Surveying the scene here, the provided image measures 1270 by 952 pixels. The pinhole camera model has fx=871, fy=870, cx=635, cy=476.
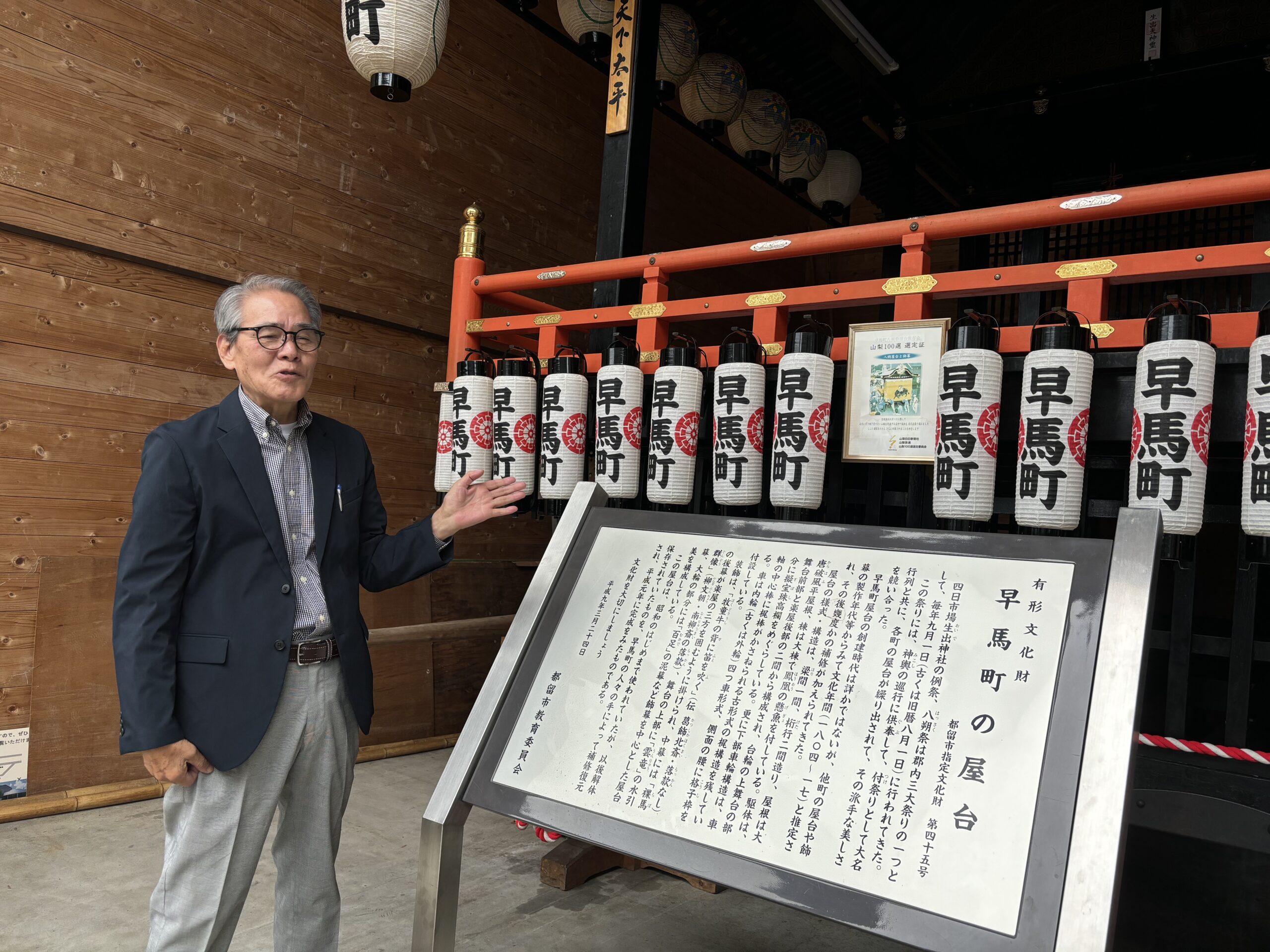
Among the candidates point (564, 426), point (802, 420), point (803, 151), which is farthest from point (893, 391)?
point (803, 151)

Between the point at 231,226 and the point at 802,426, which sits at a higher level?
the point at 231,226

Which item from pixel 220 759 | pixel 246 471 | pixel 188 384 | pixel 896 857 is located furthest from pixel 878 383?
pixel 188 384

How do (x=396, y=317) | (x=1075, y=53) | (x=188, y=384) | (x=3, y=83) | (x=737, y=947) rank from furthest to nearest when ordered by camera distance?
(x=1075, y=53)
(x=396, y=317)
(x=188, y=384)
(x=3, y=83)
(x=737, y=947)

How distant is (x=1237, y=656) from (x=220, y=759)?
2.48 metres

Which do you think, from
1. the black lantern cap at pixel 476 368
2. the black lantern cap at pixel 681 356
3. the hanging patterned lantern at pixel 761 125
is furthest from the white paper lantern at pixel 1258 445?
the hanging patterned lantern at pixel 761 125

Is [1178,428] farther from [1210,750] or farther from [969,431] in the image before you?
[1210,750]

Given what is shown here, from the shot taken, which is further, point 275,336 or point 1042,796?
point 275,336

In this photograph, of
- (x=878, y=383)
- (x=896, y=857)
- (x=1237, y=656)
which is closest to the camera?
(x=896, y=857)

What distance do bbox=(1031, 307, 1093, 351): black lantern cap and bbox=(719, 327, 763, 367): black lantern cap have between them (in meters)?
0.82

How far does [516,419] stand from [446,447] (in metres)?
0.46

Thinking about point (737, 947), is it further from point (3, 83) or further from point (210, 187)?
point (3, 83)

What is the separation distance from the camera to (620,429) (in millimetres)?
3000

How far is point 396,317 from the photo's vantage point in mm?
5531

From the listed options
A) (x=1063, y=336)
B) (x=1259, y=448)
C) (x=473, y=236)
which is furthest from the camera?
(x=473, y=236)
